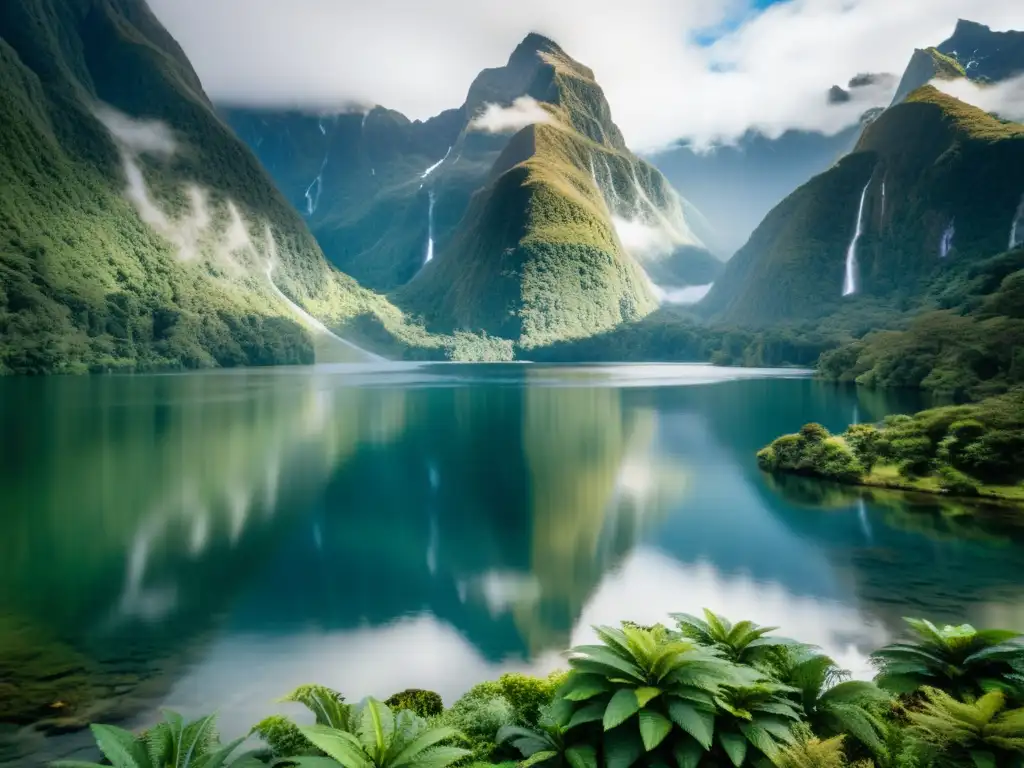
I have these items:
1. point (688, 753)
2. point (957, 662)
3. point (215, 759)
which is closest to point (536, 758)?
point (688, 753)

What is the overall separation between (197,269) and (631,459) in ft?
502

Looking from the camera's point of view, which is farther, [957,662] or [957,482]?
[957,482]

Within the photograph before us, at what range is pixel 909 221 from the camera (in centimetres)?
15700

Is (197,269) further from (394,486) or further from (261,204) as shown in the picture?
(394,486)

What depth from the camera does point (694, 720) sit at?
201 inches

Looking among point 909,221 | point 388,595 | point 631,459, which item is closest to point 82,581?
point 388,595

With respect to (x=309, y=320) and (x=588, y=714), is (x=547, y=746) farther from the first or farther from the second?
(x=309, y=320)

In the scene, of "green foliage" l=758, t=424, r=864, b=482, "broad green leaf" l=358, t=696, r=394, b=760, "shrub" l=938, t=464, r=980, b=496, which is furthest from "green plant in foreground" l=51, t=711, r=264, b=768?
"green foliage" l=758, t=424, r=864, b=482

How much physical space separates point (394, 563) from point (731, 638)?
30.4 ft

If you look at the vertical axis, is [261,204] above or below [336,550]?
above

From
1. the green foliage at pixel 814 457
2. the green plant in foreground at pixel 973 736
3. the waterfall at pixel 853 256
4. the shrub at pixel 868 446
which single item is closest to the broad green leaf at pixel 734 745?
the green plant in foreground at pixel 973 736

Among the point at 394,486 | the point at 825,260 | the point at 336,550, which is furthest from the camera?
the point at 825,260

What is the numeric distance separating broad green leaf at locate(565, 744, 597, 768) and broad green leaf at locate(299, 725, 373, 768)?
1.52 metres

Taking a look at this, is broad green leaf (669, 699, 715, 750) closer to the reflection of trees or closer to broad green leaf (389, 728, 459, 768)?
broad green leaf (389, 728, 459, 768)
